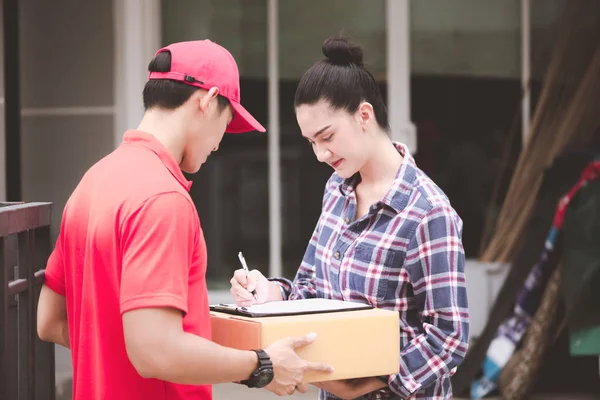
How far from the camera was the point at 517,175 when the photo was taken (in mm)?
5391

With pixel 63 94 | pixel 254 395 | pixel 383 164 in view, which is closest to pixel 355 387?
pixel 383 164

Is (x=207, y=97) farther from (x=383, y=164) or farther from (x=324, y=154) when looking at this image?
(x=383, y=164)

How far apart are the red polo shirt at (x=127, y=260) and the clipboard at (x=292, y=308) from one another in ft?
0.49

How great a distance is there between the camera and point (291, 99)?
536 centimetres

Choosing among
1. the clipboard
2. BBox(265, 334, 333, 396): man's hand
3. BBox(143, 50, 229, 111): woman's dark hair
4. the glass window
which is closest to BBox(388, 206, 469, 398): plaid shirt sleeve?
the clipboard

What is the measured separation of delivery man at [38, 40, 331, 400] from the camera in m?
1.75

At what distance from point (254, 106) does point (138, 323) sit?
12.2 feet

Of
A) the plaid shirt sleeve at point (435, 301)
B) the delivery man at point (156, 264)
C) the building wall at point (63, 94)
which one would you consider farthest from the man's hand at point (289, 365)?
the building wall at point (63, 94)

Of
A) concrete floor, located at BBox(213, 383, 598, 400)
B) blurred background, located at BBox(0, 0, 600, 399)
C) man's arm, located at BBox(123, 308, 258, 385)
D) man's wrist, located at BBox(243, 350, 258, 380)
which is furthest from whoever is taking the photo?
blurred background, located at BBox(0, 0, 600, 399)

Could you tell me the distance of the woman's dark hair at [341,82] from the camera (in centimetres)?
227

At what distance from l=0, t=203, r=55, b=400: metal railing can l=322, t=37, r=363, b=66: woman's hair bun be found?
2.97 feet

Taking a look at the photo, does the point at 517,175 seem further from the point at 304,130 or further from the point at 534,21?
the point at 304,130

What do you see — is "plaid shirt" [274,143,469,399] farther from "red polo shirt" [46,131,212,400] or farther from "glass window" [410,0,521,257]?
"glass window" [410,0,521,257]

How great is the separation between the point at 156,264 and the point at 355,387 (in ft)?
2.17
